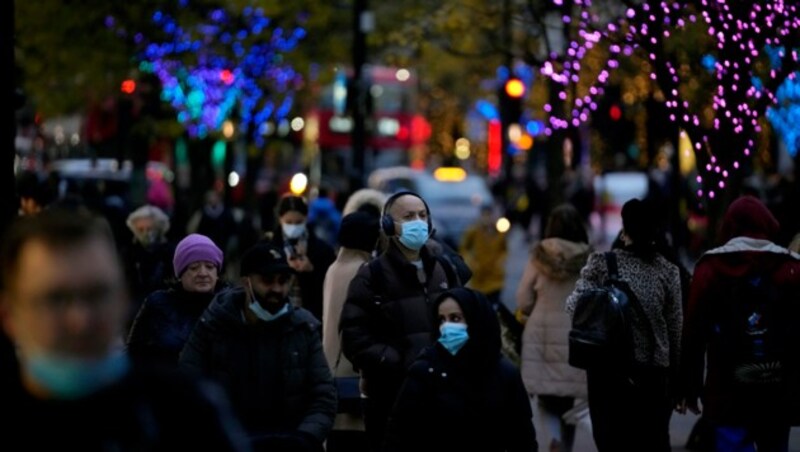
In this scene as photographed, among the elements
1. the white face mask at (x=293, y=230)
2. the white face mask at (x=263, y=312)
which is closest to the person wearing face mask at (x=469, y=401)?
the white face mask at (x=263, y=312)

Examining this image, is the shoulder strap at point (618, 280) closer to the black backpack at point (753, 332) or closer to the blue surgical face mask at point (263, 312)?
the black backpack at point (753, 332)

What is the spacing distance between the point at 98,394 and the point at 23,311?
0.22 meters

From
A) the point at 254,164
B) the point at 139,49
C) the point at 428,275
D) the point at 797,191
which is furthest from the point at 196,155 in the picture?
the point at 428,275

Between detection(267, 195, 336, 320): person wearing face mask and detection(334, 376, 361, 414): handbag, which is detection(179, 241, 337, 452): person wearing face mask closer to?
detection(334, 376, 361, 414): handbag

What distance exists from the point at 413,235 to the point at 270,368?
2.38 m

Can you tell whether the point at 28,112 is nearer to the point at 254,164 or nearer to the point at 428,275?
the point at 254,164

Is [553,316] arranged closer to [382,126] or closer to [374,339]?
[374,339]

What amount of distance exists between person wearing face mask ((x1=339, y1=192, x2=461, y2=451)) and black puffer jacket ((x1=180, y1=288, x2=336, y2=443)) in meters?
1.81

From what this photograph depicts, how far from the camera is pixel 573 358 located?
9.05 metres

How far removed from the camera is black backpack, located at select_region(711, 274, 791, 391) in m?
8.84

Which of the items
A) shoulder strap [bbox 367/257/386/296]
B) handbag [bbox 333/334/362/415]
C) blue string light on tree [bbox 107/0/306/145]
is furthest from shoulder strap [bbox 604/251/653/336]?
blue string light on tree [bbox 107/0/306/145]

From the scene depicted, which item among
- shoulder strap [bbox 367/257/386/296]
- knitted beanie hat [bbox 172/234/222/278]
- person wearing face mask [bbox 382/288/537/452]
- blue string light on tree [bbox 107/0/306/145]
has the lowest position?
person wearing face mask [bbox 382/288/537/452]

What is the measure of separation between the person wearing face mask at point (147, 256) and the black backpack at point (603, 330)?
3.03 metres

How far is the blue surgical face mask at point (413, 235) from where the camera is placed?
930 centimetres
